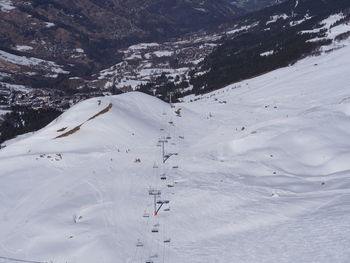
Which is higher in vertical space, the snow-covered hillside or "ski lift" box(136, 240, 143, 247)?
the snow-covered hillside

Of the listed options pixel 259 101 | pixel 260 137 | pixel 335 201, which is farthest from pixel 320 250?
pixel 259 101

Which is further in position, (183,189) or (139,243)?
(183,189)

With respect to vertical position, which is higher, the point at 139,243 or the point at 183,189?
the point at 183,189

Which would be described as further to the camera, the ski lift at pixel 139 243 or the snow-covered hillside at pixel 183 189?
the ski lift at pixel 139 243

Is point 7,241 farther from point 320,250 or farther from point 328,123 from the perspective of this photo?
point 328,123

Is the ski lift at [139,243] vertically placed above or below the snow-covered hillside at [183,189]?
below

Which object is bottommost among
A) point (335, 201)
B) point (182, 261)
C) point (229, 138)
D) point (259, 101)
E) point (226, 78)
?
point (182, 261)

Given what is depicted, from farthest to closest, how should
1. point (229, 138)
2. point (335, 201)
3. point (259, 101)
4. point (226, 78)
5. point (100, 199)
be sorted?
point (226, 78), point (259, 101), point (229, 138), point (100, 199), point (335, 201)

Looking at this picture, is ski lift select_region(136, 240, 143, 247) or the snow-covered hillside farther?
ski lift select_region(136, 240, 143, 247)
